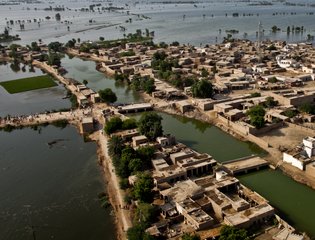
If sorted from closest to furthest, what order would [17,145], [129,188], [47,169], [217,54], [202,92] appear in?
[129,188]
[47,169]
[17,145]
[202,92]
[217,54]

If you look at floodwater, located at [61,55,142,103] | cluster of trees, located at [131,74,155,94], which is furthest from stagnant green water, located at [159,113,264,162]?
floodwater, located at [61,55,142,103]

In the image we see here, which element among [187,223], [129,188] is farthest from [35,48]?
[187,223]

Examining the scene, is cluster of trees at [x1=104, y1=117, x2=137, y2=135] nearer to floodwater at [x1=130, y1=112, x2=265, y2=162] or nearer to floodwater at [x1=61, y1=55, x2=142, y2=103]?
floodwater at [x1=130, y1=112, x2=265, y2=162]

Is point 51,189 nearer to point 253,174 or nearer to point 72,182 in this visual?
point 72,182

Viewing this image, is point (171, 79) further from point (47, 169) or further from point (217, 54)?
point (47, 169)

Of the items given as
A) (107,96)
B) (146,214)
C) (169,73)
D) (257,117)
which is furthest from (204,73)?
(146,214)

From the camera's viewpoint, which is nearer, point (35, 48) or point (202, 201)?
point (202, 201)

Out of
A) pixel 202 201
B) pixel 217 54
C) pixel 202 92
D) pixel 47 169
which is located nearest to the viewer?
pixel 202 201

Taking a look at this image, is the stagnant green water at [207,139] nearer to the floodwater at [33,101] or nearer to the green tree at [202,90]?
the green tree at [202,90]
